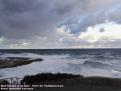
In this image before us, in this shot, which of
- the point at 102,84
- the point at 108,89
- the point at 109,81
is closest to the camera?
the point at 108,89

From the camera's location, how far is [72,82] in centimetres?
1864

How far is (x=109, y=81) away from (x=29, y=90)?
298 inches

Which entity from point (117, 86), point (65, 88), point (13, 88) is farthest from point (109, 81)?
point (13, 88)

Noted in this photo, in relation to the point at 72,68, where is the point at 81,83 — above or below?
above

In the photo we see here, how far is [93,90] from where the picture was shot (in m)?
15.9

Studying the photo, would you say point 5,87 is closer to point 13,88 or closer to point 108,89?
point 13,88

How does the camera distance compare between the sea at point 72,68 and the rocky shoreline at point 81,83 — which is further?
the sea at point 72,68

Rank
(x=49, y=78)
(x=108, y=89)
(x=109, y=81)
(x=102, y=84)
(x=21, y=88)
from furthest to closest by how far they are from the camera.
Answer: (x=49, y=78) < (x=109, y=81) < (x=102, y=84) < (x=108, y=89) < (x=21, y=88)

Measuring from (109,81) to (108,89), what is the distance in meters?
3.10

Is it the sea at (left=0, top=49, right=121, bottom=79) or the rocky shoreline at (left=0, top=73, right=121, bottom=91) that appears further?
the sea at (left=0, top=49, right=121, bottom=79)

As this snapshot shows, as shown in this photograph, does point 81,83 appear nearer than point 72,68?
Yes

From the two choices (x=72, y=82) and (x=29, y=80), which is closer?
(x=72, y=82)

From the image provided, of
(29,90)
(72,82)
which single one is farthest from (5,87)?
(72,82)

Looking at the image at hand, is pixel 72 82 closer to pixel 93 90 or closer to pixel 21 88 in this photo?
pixel 93 90
